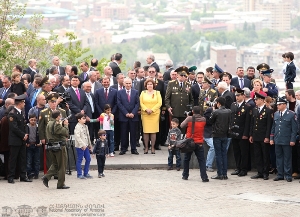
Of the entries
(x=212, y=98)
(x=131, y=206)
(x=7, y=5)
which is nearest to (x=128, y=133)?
(x=212, y=98)

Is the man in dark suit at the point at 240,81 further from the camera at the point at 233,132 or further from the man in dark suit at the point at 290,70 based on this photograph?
the camera at the point at 233,132

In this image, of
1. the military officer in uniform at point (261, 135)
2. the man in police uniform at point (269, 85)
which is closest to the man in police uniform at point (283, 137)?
the military officer in uniform at point (261, 135)

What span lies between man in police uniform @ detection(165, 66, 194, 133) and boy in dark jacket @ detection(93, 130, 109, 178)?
2.83m

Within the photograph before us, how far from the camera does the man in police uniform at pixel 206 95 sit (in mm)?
17984

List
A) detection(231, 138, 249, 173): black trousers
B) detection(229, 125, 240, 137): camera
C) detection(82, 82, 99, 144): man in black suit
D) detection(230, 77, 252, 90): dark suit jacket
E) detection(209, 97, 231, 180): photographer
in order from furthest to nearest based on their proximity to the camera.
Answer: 1. detection(230, 77, 252, 90): dark suit jacket
2. detection(82, 82, 99, 144): man in black suit
3. detection(231, 138, 249, 173): black trousers
4. detection(229, 125, 240, 137): camera
5. detection(209, 97, 231, 180): photographer

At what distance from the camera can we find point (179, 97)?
61.7ft

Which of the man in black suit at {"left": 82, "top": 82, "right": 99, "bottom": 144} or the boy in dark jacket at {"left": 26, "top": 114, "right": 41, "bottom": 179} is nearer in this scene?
the boy in dark jacket at {"left": 26, "top": 114, "right": 41, "bottom": 179}

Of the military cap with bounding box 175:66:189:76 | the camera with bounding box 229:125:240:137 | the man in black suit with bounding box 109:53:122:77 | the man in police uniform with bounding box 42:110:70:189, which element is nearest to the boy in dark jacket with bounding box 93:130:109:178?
the man in police uniform with bounding box 42:110:70:189

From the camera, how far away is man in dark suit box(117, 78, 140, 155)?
18891 mm

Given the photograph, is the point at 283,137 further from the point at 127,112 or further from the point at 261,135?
the point at 127,112

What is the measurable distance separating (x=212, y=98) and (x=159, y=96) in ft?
4.95

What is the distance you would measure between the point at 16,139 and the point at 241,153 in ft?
15.5

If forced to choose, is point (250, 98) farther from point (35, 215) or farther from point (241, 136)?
point (35, 215)

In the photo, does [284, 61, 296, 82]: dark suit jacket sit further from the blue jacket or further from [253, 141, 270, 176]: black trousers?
the blue jacket
